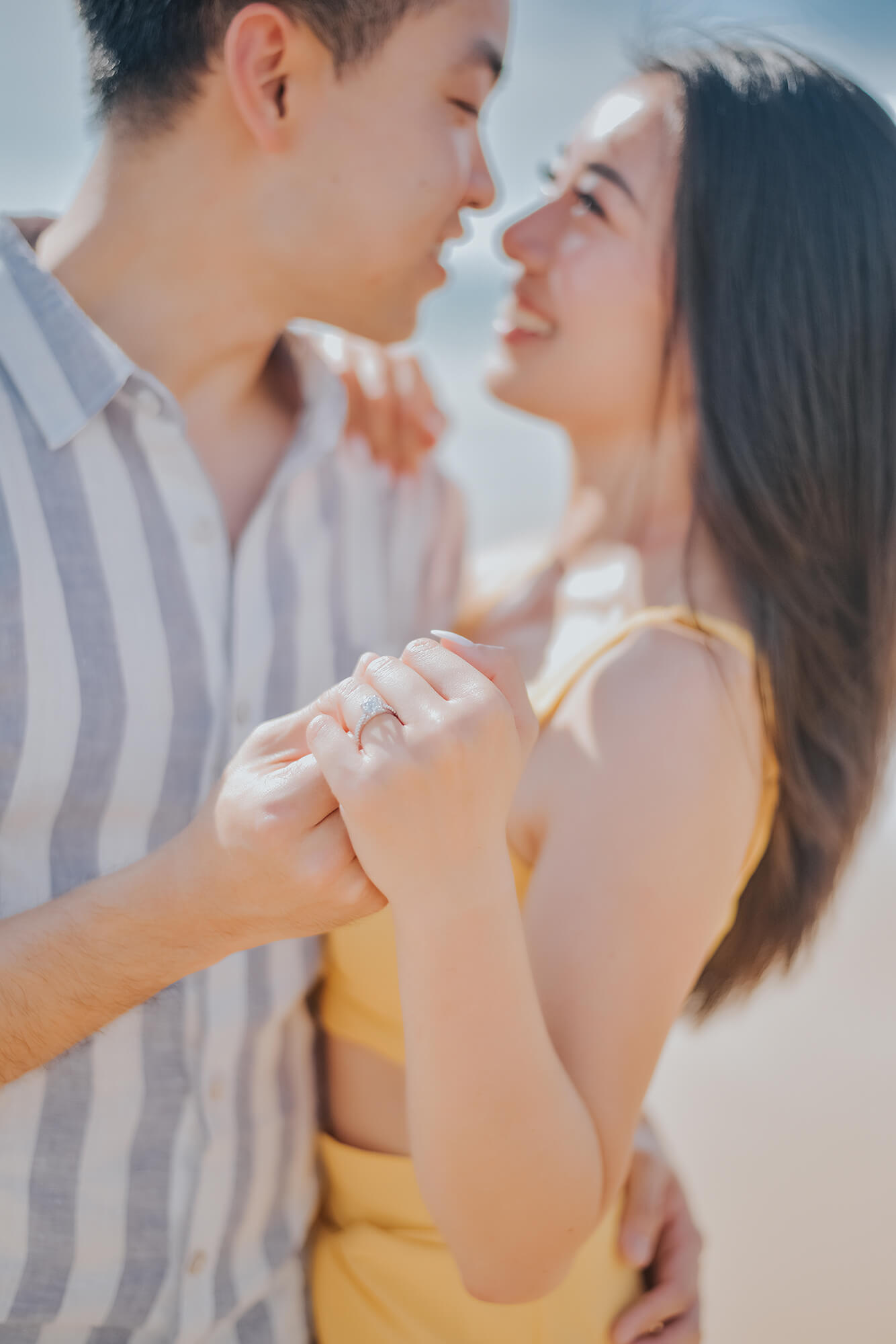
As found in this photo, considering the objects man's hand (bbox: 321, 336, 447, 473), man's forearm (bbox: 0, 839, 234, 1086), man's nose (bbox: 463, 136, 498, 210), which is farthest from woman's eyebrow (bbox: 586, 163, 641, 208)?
man's forearm (bbox: 0, 839, 234, 1086)

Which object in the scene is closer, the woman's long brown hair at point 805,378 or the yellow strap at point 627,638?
the yellow strap at point 627,638

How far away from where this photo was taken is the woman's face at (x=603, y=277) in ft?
6.34

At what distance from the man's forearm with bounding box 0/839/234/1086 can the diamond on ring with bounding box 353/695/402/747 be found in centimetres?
26

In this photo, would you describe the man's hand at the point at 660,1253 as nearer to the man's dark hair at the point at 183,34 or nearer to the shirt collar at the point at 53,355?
the shirt collar at the point at 53,355

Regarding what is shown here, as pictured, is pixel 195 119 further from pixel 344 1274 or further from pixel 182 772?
pixel 344 1274

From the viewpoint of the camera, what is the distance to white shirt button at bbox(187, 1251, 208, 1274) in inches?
60.4

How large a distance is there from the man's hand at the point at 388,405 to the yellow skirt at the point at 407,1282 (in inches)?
48.4

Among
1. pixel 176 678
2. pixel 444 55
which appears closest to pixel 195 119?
pixel 444 55

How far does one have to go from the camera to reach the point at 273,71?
1.68 metres

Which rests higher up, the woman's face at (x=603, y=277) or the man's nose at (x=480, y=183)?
the man's nose at (x=480, y=183)

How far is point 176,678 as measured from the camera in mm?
1576

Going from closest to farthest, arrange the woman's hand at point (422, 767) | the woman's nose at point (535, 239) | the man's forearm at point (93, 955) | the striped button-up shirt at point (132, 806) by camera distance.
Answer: the woman's hand at point (422, 767) → the man's forearm at point (93, 955) → the striped button-up shirt at point (132, 806) → the woman's nose at point (535, 239)

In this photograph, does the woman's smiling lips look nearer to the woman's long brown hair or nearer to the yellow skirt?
the woman's long brown hair

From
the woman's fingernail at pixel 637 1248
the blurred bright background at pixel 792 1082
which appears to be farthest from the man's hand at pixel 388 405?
the woman's fingernail at pixel 637 1248
